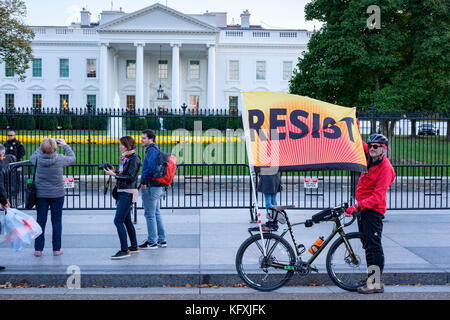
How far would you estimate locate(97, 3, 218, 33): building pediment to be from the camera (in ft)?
183

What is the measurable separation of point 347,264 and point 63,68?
60239 mm

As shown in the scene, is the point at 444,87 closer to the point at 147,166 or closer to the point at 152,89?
the point at 147,166

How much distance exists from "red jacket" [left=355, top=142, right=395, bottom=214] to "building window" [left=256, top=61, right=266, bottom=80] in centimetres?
5759

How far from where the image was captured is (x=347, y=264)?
6066 millimetres

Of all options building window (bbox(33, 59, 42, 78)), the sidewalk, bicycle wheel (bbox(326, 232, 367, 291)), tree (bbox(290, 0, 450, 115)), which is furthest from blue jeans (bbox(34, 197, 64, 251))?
building window (bbox(33, 59, 42, 78))

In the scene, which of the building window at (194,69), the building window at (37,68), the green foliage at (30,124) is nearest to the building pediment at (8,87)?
the building window at (37,68)

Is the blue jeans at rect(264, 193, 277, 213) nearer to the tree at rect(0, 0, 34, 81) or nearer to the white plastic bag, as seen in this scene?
the white plastic bag

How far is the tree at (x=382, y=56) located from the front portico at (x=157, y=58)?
1300 inches

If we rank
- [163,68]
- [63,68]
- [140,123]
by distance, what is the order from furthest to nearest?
[163,68] → [63,68] → [140,123]

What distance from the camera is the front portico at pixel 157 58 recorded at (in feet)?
185

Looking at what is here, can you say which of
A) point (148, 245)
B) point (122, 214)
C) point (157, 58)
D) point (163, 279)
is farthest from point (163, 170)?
point (157, 58)

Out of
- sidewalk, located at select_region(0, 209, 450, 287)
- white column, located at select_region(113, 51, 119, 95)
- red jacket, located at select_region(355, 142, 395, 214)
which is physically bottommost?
sidewalk, located at select_region(0, 209, 450, 287)

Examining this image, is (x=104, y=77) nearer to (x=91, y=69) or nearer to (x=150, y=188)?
(x=91, y=69)

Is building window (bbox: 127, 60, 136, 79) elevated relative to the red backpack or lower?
elevated
